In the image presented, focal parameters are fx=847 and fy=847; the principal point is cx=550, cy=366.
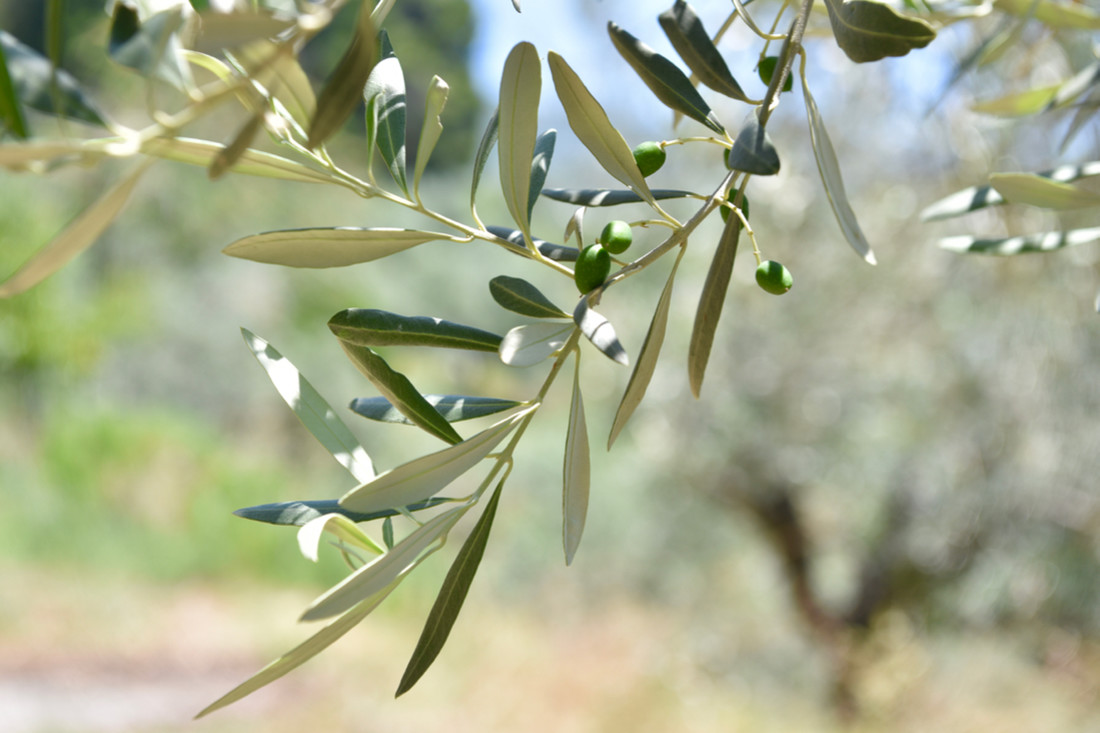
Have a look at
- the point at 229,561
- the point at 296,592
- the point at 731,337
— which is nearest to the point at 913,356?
the point at 731,337

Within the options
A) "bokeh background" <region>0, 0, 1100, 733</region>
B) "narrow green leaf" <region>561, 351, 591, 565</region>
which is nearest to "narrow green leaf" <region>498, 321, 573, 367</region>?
"narrow green leaf" <region>561, 351, 591, 565</region>

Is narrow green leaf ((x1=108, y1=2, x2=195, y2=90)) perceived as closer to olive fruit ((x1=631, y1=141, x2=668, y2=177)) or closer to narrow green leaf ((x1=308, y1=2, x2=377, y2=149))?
narrow green leaf ((x1=308, y1=2, x2=377, y2=149))

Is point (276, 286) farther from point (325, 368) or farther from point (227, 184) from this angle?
point (325, 368)

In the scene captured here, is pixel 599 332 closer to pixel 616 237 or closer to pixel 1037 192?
pixel 616 237

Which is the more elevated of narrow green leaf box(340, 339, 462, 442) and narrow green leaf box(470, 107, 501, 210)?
narrow green leaf box(470, 107, 501, 210)

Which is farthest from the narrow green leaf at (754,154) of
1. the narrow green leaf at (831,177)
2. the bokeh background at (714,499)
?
the bokeh background at (714,499)

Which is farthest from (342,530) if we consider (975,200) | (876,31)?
(975,200)
